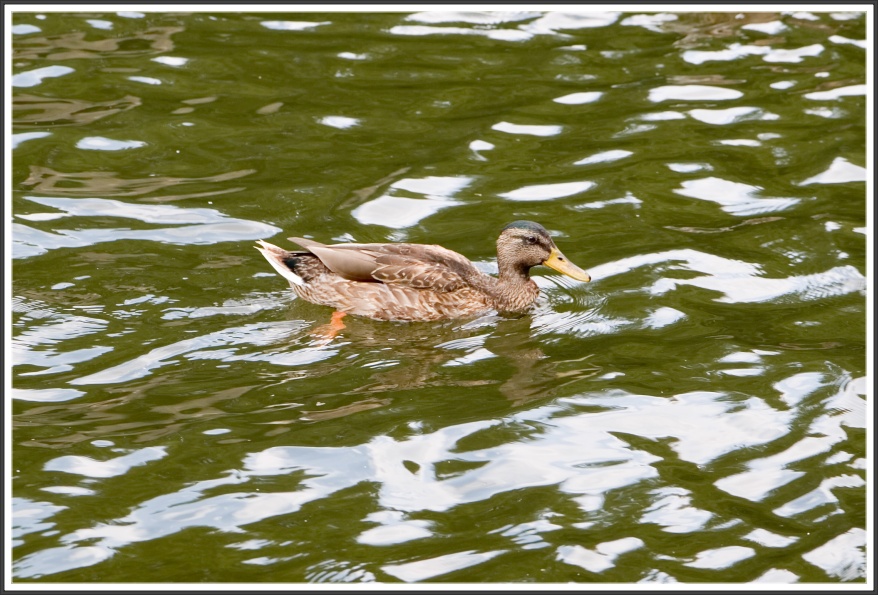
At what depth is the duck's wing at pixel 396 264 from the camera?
10.2 meters

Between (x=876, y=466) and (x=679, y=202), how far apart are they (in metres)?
4.73

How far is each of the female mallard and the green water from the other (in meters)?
0.18

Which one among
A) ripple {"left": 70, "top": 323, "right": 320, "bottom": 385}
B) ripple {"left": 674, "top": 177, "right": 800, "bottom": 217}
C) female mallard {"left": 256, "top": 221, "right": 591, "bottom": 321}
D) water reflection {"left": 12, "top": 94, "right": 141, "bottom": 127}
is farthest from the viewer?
water reflection {"left": 12, "top": 94, "right": 141, "bottom": 127}

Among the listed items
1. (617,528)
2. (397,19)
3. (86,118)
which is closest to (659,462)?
(617,528)

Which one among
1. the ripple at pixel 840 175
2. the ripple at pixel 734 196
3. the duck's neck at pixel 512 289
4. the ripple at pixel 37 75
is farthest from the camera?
the ripple at pixel 37 75

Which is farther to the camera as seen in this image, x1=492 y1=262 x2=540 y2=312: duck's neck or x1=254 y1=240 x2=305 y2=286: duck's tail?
x1=492 y1=262 x2=540 y2=312: duck's neck

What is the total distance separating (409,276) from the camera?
10234 mm

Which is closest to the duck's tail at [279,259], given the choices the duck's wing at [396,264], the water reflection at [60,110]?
the duck's wing at [396,264]

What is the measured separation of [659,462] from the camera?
7.77 m

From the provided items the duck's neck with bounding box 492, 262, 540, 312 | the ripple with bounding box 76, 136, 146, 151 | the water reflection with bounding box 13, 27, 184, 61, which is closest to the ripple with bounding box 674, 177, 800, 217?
the duck's neck with bounding box 492, 262, 540, 312

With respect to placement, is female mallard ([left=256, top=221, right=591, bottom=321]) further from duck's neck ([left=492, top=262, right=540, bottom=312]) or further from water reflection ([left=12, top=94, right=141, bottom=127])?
water reflection ([left=12, top=94, right=141, bottom=127])

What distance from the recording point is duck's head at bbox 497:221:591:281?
33.7 ft

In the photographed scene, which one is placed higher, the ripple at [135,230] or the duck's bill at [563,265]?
the ripple at [135,230]

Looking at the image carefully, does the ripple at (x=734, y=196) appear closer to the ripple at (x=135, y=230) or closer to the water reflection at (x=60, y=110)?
the ripple at (x=135, y=230)
